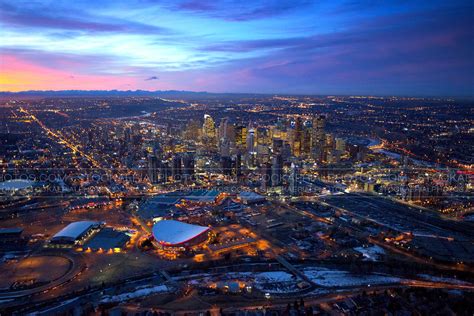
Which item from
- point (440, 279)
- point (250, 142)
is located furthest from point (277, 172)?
point (440, 279)

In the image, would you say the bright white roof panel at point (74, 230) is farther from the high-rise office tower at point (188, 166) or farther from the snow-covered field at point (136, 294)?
the high-rise office tower at point (188, 166)

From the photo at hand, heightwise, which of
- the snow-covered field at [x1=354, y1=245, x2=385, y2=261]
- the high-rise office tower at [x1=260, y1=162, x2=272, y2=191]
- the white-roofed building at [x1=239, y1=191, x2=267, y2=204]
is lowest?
the snow-covered field at [x1=354, y1=245, x2=385, y2=261]

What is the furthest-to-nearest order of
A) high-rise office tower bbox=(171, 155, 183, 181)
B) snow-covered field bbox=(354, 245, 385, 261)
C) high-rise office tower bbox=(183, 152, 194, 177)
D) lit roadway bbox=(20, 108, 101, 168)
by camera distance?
lit roadway bbox=(20, 108, 101, 168) < high-rise office tower bbox=(183, 152, 194, 177) < high-rise office tower bbox=(171, 155, 183, 181) < snow-covered field bbox=(354, 245, 385, 261)

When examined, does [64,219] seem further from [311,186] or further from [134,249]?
[311,186]

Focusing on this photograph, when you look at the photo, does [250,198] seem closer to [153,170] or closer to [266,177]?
[266,177]

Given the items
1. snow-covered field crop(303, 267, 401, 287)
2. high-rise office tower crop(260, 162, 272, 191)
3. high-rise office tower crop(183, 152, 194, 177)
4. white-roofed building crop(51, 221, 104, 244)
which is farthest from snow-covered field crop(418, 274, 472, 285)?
high-rise office tower crop(183, 152, 194, 177)

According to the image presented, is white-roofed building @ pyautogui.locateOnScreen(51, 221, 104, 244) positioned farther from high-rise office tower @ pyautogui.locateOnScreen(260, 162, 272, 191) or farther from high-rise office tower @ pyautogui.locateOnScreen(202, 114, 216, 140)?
high-rise office tower @ pyautogui.locateOnScreen(202, 114, 216, 140)
